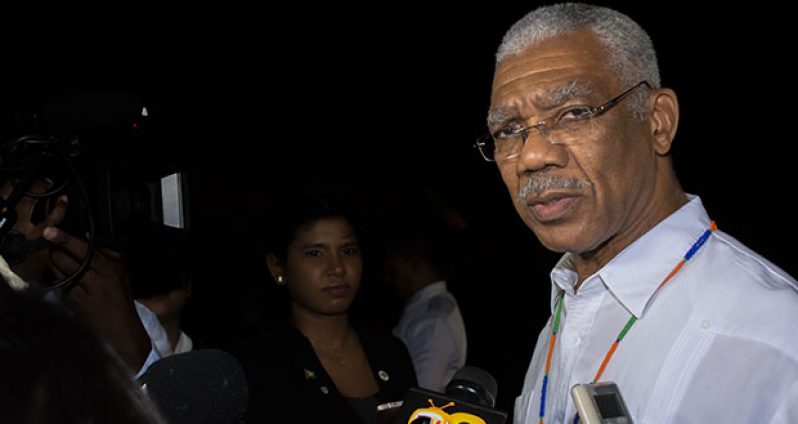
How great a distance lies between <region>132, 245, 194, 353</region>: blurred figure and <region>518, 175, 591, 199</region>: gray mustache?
78.0 inches

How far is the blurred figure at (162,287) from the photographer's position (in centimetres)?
308

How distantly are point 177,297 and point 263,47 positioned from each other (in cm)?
258

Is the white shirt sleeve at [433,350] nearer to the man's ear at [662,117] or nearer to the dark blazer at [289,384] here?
the dark blazer at [289,384]

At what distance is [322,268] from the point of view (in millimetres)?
2754

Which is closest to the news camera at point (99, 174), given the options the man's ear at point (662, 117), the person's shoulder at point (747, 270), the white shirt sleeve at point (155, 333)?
the white shirt sleeve at point (155, 333)

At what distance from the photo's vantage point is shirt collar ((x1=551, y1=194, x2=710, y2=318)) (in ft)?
4.53

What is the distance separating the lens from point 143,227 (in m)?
1.87

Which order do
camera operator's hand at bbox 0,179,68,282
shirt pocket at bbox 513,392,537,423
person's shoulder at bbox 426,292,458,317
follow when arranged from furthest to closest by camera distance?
person's shoulder at bbox 426,292,458,317 → camera operator's hand at bbox 0,179,68,282 → shirt pocket at bbox 513,392,537,423

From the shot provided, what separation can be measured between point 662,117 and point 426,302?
2.37m

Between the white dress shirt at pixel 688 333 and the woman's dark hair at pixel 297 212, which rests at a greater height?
the woman's dark hair at pixel 297 212

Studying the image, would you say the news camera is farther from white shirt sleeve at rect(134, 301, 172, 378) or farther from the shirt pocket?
the shirt pocket

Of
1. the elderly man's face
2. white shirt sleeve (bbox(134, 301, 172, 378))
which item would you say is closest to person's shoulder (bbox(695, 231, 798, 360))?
the elderly man's face

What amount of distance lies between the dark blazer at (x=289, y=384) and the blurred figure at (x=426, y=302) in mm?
840

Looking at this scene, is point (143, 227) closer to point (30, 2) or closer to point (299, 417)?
point (299, 417)
